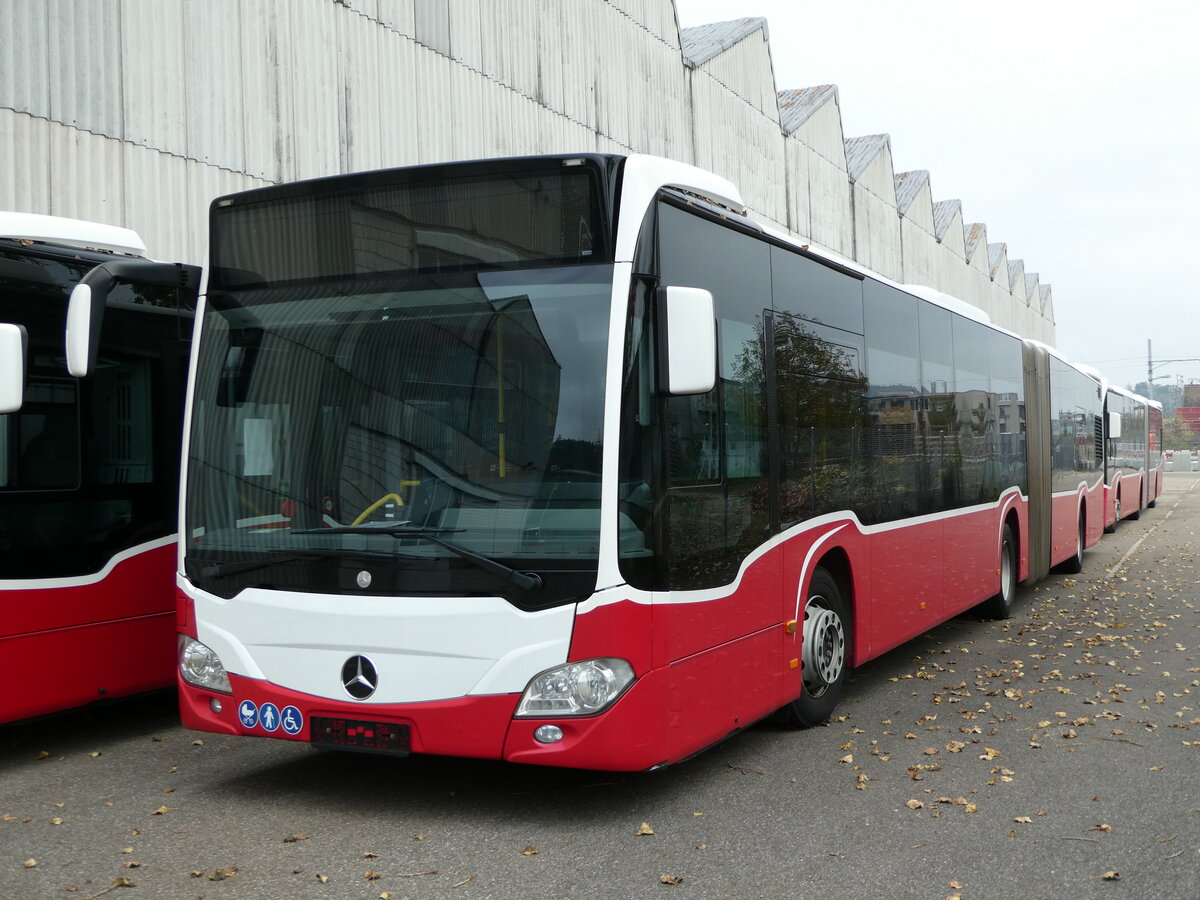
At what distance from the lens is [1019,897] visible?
181 inches

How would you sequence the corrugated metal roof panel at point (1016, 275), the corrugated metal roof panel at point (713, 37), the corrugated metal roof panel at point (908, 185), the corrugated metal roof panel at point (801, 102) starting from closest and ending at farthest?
1. the corrugated metal roof panel at point (713, 37)
2. the corrugated metal roof panel at point (801, 102)
3. the corrugated metal roof panel at point (908, 185)
4. the corrugated metal roof panel at point (1016, 275)

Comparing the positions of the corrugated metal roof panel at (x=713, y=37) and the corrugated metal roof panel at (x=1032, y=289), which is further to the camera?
the corrugated metal roof panel at (x=1032, y=289)

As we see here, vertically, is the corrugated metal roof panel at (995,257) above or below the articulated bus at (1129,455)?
above

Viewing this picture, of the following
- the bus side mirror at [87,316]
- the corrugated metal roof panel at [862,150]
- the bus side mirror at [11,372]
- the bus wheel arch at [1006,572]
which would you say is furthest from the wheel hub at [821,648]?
the corrugated metal roof panel at [862,150]

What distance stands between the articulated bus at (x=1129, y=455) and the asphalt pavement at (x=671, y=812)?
51.7ft

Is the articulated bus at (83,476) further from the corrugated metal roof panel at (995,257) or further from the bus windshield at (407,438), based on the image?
the corrugated metal roof panel at (995,257)

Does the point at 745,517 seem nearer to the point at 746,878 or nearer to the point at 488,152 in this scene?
the point at 746,878

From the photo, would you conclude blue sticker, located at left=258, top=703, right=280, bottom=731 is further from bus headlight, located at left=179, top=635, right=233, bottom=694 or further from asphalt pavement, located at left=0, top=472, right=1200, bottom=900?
asphalt pavement, located at left=0, top=472, right=1200, bottom=900

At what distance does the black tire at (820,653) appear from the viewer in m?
7.30

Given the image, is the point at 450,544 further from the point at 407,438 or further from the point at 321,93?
the point at 321,93

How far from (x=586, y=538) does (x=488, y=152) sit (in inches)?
516

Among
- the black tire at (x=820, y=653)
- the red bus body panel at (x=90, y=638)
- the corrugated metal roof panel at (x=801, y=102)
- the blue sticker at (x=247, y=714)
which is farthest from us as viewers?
the corrugated metal roof panel at (x=801, y=102)

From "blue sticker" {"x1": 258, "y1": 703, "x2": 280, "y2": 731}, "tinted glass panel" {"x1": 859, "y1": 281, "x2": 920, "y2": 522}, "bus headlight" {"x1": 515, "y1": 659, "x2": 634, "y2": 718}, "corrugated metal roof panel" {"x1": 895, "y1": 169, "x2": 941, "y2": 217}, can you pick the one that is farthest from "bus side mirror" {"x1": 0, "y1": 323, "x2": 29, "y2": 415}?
"corrugated metal roof panel" {"x1": 895, "y1": 169, "x2": 941, "y2": 217}

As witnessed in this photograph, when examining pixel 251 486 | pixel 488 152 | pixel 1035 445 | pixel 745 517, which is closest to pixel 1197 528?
pixel 1035 445
